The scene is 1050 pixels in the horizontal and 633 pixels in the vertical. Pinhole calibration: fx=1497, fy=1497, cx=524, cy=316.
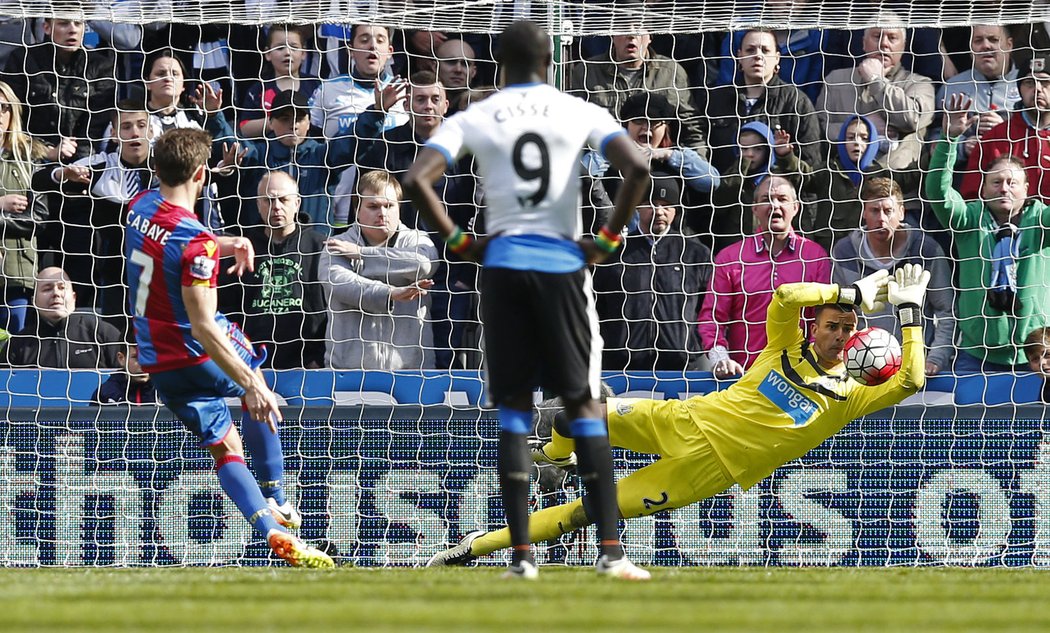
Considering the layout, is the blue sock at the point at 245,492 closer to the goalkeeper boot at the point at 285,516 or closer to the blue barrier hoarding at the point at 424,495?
the goalkeeper boot at the point at 285,516

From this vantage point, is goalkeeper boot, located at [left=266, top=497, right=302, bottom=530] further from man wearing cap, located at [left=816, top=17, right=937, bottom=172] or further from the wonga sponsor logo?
man wearing cap, located at [left=816, top=17, right=937, bottom=172]

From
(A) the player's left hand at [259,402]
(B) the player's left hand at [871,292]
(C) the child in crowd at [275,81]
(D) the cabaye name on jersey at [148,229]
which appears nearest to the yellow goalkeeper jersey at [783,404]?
(B) the player's left hand at [871,292]

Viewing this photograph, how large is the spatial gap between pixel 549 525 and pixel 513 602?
278cm

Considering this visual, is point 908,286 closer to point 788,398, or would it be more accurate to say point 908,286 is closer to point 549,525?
point 788,398

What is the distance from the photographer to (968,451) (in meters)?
7.96

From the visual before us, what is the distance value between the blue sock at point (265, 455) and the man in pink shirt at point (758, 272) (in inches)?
110

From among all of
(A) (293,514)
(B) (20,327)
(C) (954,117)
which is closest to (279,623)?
(A) (293,514)

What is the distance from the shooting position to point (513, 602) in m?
4.39

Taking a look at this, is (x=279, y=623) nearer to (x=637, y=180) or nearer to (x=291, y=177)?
(x=637, y=180)

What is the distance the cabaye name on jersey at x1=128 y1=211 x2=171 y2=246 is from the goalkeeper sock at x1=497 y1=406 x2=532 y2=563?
2.01m

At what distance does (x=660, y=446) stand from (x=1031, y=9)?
370cm

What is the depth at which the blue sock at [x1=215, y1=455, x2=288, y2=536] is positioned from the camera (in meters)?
6.58

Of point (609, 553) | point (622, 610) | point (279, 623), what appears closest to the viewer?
point (279, 623)

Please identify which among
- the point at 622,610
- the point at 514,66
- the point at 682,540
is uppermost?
the point at 514,66
